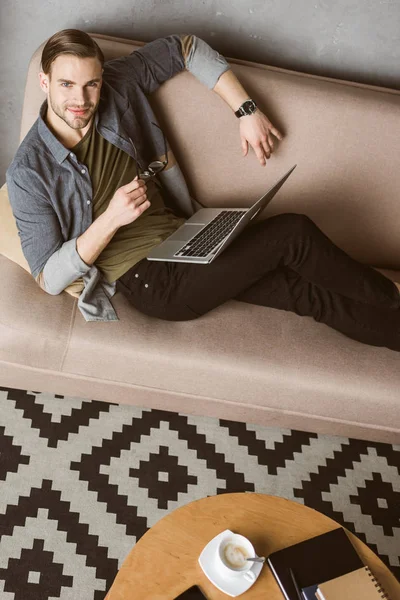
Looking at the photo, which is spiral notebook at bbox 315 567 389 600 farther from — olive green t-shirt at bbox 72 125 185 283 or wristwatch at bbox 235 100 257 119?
wristwatch at bbox 235 100 257 119

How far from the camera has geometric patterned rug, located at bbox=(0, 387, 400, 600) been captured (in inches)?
67.4

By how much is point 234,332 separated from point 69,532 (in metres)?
0.74

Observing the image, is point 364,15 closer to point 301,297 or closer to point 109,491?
point 301,297

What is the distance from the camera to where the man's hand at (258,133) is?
1.99m

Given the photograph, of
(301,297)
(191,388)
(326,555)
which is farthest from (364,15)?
(326,555)

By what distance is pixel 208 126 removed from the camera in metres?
2.06

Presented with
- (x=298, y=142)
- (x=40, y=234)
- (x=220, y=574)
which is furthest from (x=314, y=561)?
(x=298, y=142)

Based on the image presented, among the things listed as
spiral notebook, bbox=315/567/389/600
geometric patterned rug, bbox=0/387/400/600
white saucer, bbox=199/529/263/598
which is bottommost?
geometric patterned rug, bbox=0/387/400/600

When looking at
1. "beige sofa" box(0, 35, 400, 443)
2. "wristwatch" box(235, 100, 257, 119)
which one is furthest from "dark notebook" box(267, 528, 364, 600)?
"wristwatch" box(235, 100, 257, 119)

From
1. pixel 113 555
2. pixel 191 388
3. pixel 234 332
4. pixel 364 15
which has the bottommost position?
pixel 113 555

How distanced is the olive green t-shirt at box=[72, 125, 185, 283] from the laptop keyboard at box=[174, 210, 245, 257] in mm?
130

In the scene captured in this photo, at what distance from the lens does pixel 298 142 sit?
2080 millimetres

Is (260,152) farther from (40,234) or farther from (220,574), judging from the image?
(220,574)

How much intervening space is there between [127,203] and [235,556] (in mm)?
893
